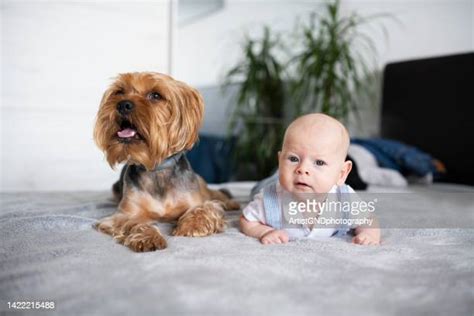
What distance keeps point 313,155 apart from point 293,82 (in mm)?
2507

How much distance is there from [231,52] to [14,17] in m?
1.89

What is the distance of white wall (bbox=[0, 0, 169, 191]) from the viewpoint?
10.4 feet

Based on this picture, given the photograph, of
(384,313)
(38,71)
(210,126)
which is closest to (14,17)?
(38,71)

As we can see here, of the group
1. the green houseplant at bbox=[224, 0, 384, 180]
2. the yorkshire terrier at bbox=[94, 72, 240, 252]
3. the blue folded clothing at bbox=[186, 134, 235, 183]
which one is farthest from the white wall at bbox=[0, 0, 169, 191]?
the yorkshire terrier at bbox=[94, 72, 240, 252]

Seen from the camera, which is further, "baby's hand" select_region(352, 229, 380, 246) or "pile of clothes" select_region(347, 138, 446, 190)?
"pile of clothes" select_region(347, 138, 446, 190)

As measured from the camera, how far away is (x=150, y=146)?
1516 mm

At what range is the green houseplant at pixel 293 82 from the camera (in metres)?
3.50

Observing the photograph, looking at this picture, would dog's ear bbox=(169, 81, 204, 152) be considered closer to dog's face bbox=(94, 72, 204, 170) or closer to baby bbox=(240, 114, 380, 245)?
dog's face bbox=(94, 72, 204, 170)

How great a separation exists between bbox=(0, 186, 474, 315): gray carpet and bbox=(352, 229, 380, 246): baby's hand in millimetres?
36

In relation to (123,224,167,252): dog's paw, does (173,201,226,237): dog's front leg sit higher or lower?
lower

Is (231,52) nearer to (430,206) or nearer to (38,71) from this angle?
(38,71)

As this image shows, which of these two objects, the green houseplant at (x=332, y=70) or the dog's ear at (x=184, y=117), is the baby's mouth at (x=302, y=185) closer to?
the dog's ear at (x=184, y=117)

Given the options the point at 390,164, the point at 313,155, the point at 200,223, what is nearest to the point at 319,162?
the point at 313,155

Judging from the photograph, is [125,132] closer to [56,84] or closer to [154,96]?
[154,96]
